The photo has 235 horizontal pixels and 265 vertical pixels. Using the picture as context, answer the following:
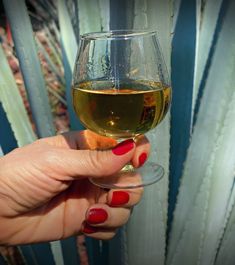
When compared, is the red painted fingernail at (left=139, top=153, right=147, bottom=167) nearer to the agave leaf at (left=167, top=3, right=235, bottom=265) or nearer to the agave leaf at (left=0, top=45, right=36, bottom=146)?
the agave leaf at (left=167, top=3, right=235, bottom=265)

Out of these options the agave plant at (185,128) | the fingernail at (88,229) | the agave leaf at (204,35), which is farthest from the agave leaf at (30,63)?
the agave leaf at (204,35)

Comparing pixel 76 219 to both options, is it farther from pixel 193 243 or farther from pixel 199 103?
pixel 199 103

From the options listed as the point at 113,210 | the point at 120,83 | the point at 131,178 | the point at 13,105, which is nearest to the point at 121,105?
the point at 120,83

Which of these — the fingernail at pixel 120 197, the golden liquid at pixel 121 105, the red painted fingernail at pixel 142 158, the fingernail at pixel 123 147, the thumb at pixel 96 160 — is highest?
the golden liquid at pixel 121 105

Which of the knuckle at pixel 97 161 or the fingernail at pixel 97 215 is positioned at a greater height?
the knuckle at pixel 97 161

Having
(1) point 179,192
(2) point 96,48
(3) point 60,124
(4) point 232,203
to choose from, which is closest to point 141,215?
(1) point 179,192

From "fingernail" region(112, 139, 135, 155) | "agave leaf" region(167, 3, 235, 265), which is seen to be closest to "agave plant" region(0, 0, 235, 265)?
"agave leaf" region(167, 3, 235, 265)

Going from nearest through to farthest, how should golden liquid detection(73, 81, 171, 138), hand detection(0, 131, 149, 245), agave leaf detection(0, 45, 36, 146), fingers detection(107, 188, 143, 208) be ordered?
golden liquid detection(73, 81, 171, 138)
hand detection(0, 131, 149, 245)
fingers detection(107, 188, 143, 208)
agave leaf detection(0, 45, 36, 146)

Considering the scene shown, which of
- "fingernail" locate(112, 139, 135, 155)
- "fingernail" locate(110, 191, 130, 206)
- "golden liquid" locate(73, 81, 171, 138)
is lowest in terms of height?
"fingernail" locate(110, 191, 130, 206)

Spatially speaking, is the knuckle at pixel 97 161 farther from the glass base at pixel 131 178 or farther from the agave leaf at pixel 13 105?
the agave leaf at pixel 13 105
